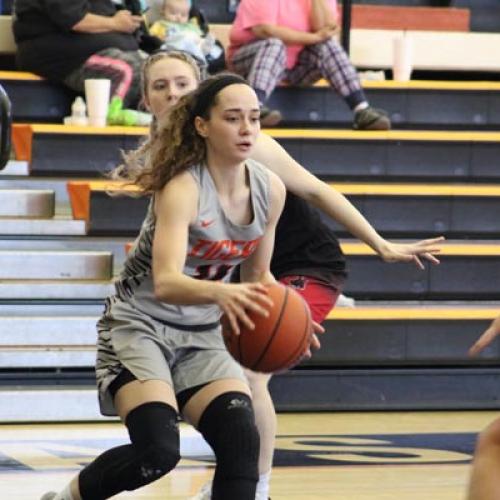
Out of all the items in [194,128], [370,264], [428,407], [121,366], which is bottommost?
[428,407]

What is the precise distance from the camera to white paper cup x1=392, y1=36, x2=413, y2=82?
8.93 metres

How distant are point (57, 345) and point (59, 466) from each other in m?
1.23

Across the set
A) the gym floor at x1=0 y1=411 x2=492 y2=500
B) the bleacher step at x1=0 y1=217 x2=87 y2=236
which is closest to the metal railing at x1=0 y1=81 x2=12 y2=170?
the gym floor at x1=0 y1=411 x2=492 y2=500

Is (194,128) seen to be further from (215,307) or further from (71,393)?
(71,393)

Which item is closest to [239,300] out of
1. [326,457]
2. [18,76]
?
[326,457]

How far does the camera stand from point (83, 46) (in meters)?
7.97

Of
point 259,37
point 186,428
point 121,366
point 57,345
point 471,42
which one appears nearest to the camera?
point 121,366

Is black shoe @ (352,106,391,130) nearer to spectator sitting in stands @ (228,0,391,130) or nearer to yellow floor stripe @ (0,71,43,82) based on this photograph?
spectator sitting in stands @ (228,0,391,130)

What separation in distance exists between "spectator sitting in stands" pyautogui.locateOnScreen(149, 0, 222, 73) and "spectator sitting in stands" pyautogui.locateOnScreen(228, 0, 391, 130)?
0.43ft

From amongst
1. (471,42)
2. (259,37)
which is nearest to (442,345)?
(259,37)

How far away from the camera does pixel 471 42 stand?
9.44 metres

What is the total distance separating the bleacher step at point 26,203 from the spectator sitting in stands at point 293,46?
1346 mm

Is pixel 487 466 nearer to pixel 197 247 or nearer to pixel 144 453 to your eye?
pixel 144 453

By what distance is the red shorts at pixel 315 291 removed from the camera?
192 inches
